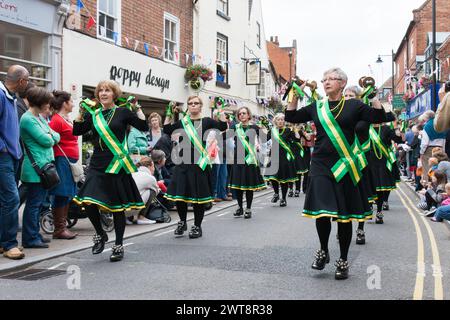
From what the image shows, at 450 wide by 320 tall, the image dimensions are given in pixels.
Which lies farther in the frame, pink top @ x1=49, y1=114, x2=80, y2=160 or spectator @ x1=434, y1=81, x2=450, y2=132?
pink top @ x1=49, y1=114, x2=80, y2=160

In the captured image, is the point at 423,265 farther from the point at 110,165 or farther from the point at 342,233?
the point at 110,165

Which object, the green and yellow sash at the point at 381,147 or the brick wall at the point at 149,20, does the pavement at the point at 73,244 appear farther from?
the brick wall at the point at 149,20

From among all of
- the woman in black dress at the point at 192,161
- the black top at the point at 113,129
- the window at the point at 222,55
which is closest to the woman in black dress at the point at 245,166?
the woman in black dress at the point at 192,161

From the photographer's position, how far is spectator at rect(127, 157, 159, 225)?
28.4 feet

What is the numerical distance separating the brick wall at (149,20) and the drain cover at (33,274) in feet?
30.4

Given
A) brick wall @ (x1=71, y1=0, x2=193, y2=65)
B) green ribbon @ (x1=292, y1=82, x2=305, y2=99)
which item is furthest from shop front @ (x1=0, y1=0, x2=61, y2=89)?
green ribbon @ (x1=292, y1=82, x2=305, y2=99)

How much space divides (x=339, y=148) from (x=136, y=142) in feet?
17.0

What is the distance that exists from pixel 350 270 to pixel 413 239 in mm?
2466

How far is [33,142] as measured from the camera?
651 cm

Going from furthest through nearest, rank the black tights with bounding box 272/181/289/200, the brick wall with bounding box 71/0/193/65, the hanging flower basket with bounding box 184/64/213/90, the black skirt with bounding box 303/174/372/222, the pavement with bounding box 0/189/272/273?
the hanging flower basket with bounding box 184/64/213/90 < the brick wall with bounding box 71/0/193/65 < the black tights with bounding box 272/181/289/200 < the pavement with bounding box 0/189/272/273 < the black skirt with bounding box 303/174/372/222

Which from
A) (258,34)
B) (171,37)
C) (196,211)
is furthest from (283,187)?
(258,34)

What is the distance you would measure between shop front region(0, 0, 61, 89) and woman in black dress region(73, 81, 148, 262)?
5.93m

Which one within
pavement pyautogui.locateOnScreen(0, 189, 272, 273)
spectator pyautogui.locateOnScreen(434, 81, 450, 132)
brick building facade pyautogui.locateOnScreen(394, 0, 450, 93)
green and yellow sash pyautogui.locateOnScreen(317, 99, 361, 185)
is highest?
brick building facade pyautogui.locateOnScreen(394, 0, 450, 93)

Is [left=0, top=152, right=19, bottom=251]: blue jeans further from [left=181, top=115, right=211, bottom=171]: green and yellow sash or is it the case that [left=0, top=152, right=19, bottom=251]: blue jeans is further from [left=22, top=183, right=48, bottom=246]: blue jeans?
[left=181, top=115, right=211, bottom=171]: green and yellow sash
